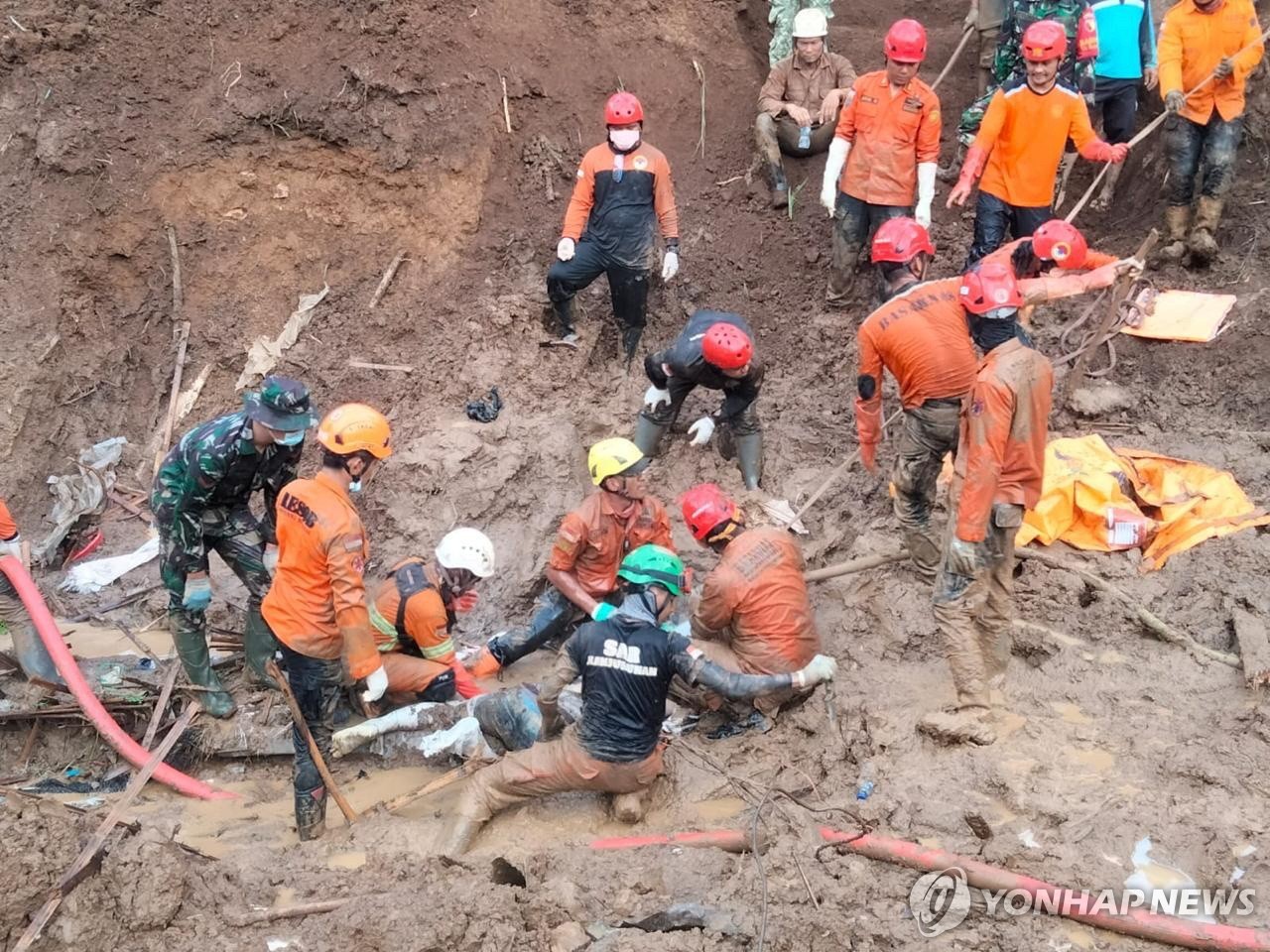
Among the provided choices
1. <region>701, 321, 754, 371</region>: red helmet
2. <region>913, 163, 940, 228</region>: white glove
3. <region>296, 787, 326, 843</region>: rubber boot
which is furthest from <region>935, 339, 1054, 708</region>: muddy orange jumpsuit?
<region>296, 787, 326, 843</region>: rubber boot

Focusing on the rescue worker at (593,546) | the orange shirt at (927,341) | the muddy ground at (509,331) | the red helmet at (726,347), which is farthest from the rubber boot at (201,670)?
the orange shirt at (927,341)

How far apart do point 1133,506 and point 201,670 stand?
212 inches

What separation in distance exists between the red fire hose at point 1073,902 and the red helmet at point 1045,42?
5031 mm

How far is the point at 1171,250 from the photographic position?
25.8 feet

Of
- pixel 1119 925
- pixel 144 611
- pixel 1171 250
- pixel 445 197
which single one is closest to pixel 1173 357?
pixel 1171 250

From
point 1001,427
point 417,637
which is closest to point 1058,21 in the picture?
point 1001,427

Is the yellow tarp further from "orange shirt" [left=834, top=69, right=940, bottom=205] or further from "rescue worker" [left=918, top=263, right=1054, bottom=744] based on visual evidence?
"orange shirt" [left=834, top=69, right=940, bottom=205]

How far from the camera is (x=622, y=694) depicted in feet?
16.1

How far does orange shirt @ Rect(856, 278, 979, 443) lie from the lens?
576 centimetres

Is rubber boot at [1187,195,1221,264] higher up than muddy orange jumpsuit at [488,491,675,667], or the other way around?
rubber boot at [1187,195,1221,264]

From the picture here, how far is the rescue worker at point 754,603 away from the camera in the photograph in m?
5.70

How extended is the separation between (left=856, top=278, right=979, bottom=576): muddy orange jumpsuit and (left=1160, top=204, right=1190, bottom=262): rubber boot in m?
2.96

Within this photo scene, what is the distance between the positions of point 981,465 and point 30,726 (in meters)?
5.37

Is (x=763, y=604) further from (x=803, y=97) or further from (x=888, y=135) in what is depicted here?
(x=803, y=97)
